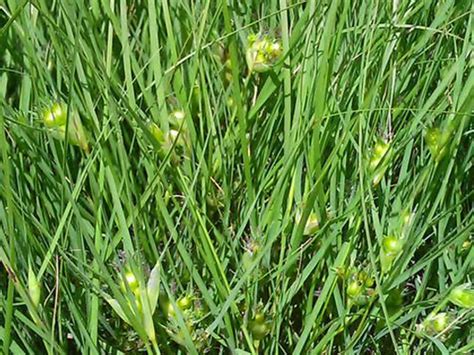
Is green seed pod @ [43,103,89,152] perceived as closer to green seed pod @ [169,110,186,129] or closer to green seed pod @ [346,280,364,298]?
green seed pod @ [169,110,186,129]

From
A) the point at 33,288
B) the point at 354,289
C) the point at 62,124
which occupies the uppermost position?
the point at 62,124

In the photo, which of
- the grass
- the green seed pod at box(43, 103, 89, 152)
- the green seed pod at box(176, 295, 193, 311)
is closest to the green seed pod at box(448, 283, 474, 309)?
the grass

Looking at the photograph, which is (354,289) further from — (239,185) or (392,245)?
(239,185)

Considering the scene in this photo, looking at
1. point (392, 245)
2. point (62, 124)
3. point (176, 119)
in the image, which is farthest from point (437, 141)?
point (62, 124)

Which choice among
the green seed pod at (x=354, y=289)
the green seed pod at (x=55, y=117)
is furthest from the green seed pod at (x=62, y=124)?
the green seed pod at (x=354, y=289)

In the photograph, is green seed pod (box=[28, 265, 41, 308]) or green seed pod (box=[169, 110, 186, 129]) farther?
green seed pod (box=[169, 110, 186, 129])

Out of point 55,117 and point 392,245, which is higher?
point 55,117
